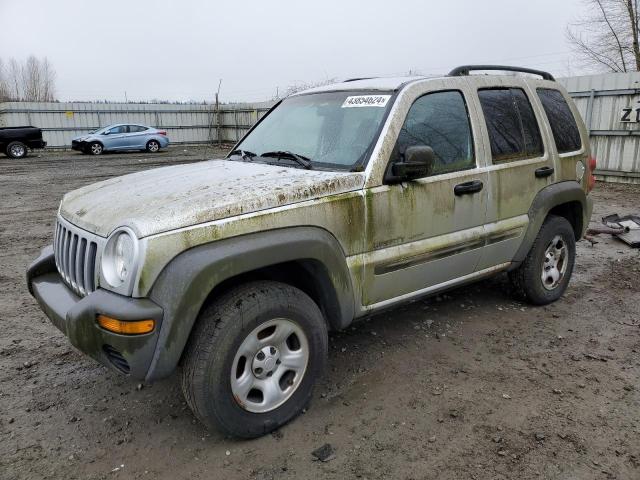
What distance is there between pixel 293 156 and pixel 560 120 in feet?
8.22

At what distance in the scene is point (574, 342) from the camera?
4078mm

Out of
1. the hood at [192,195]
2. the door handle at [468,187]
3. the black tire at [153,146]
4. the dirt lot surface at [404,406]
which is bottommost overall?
the black tire at [153,146]

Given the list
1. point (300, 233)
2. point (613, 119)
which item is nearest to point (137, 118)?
point (613, 119)

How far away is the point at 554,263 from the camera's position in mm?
4715

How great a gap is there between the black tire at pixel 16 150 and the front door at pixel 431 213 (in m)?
22.0

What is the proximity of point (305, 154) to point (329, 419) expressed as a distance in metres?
1.68

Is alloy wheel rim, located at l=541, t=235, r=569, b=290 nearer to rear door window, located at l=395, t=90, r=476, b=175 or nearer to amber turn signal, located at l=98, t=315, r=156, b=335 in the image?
rear door window, located at l=395, t=90, r=476, b=175

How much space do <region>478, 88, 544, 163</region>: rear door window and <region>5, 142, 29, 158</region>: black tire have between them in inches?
863

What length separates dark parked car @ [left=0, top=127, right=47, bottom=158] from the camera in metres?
21.1

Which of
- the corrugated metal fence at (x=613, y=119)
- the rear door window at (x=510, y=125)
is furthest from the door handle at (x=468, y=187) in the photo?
the corrugated metal fence at (x=613, y=119)

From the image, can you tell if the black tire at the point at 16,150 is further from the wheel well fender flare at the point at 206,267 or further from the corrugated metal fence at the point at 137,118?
the wheel well fender flare at the point at 206,267

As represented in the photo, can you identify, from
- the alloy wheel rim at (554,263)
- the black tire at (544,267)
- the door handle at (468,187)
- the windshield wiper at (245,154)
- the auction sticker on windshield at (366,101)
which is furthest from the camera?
the alloy wheel rim at (554,263)

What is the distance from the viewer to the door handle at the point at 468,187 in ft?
12.0

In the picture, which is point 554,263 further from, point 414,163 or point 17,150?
point 17,150
